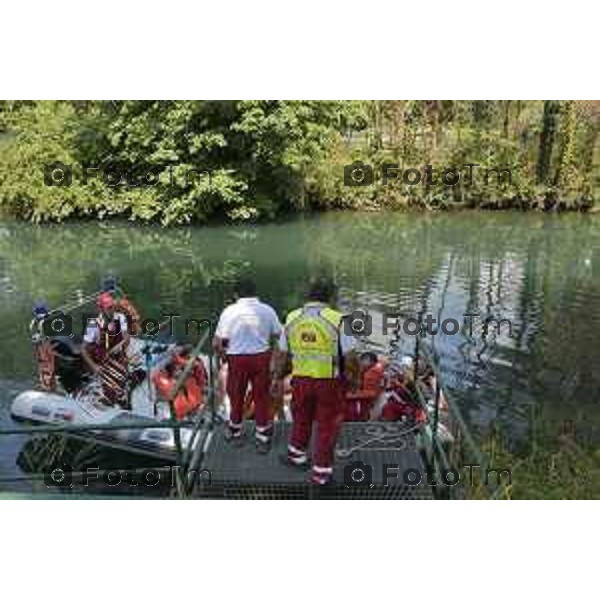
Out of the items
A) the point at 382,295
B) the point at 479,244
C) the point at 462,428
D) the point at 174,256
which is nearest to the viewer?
the point at 462,428

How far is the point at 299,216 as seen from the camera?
3216 cm

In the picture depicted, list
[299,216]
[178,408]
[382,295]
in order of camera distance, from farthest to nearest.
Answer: [299,216], [382,295], [178,408]

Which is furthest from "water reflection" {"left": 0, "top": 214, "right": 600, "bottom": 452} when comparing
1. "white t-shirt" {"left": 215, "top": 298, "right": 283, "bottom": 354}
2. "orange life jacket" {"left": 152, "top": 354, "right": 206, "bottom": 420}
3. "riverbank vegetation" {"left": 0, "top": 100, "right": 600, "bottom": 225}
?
"white t-shirt" {"left": 215, "top": 298, "right": 283, "bottom": 354}

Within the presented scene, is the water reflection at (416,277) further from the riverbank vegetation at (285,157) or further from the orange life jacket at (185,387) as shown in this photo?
the orange life jacket at (185,387)

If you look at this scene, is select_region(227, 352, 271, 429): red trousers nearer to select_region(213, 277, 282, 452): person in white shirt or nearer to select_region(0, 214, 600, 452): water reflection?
select_region(213, 277, 282, 452): person in white shirt

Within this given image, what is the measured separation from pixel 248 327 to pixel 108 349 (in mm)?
4158

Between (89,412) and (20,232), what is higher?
(89,412)

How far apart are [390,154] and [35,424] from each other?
25.9m

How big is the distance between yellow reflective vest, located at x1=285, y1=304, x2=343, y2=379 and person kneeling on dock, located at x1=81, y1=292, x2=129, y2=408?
177 inches

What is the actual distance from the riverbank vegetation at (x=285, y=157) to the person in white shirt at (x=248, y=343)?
2186cm

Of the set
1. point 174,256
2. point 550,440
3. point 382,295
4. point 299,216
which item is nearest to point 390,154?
point 299,216

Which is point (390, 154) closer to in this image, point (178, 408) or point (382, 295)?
point (382, 295)

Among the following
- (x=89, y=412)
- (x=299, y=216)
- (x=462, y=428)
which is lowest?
(x=299, y=216)

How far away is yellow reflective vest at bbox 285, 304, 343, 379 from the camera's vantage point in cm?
612
